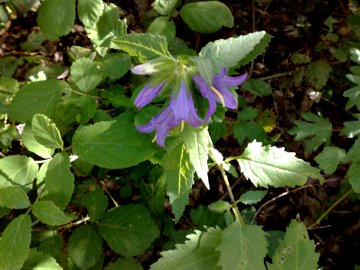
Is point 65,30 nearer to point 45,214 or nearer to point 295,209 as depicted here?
point 45,214

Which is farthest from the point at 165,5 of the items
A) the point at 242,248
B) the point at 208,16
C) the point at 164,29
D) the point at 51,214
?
the point at 242,248

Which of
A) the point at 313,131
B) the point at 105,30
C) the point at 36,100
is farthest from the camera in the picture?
the point at 313,131

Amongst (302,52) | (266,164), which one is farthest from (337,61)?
(266,164)

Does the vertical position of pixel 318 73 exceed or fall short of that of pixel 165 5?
it falls short

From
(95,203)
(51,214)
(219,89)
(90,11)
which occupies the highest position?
(219,89)

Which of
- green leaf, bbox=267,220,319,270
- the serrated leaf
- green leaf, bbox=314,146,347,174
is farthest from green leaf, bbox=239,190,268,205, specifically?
the serrated leaf

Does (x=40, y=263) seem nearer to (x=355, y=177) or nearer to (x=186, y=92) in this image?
(x=186, y=92)

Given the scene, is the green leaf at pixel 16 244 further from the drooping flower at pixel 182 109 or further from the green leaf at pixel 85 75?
the drooping flower at pixel 182 109
